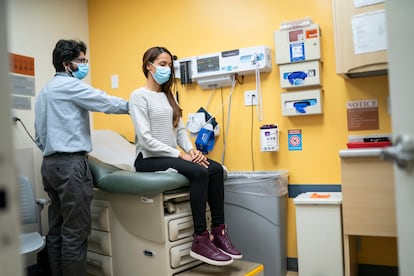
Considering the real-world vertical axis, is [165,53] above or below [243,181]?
above

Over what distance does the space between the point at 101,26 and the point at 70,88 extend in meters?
Answer: 1.61

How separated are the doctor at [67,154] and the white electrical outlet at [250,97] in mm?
1016

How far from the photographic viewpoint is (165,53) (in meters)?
2.39

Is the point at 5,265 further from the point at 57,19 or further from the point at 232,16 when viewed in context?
the point at 57,19

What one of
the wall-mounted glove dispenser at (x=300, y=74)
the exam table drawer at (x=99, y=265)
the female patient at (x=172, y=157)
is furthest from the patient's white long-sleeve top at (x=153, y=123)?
the wall-mounted glove dispenser at (x=300, y=74)

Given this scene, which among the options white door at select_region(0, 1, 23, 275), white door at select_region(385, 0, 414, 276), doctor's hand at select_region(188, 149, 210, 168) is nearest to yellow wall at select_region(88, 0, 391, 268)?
doctor's hand at select_region(188, 149, 210, 168)

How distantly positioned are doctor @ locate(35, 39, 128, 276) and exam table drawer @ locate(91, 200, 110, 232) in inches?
8.7

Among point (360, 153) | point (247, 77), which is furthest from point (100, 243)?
point (360, 153)

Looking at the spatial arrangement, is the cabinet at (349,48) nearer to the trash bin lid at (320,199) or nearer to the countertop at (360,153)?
the countertop at (360,153)

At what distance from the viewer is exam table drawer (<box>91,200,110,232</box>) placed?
7.88ft

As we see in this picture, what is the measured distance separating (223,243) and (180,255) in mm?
254

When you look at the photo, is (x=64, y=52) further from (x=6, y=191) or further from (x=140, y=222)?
(x=6, y=191)

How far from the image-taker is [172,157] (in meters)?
2.23

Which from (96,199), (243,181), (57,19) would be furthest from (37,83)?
(243,181)
